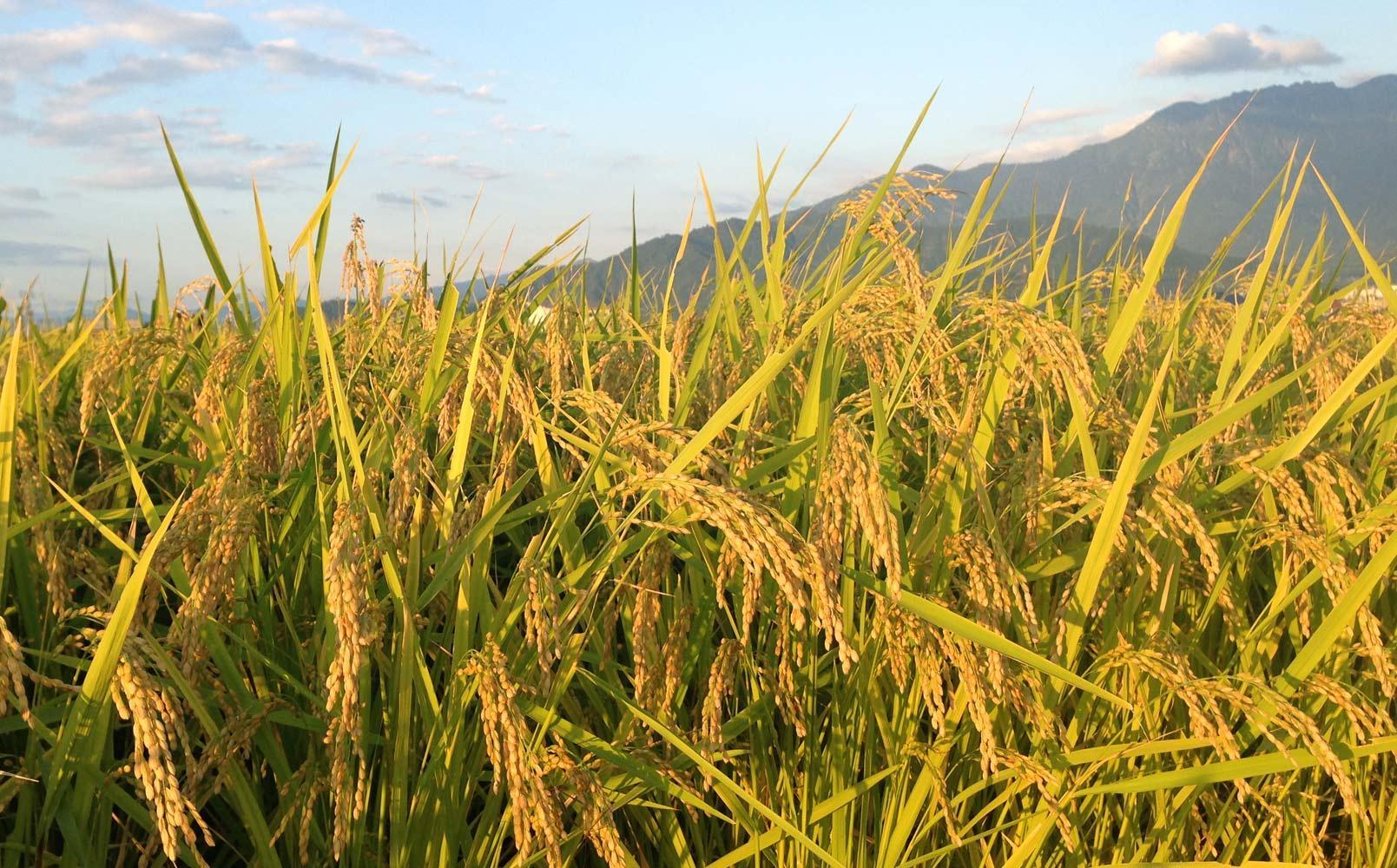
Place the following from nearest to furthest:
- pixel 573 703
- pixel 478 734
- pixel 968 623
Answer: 1. pixel 968 623
2. pixel 478 734
3. pixel 573 703

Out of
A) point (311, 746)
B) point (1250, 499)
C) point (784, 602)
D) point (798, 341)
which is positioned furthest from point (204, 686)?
point (1250, 499)

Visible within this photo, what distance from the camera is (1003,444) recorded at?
227 centimetres

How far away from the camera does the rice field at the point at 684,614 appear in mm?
1330

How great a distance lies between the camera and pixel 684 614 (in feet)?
5.04

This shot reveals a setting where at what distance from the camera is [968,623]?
4.36 feet

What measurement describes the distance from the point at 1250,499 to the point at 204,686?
2225 millimetres

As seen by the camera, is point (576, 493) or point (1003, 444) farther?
point (1003, 444)

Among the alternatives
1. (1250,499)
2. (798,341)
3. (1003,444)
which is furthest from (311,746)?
(1250,499)

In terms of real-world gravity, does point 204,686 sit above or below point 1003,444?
below

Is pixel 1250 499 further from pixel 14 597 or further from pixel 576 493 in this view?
pixel 14 597

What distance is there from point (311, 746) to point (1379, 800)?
2151 mm

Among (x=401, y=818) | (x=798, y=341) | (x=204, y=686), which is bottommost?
(x=401, y=818)

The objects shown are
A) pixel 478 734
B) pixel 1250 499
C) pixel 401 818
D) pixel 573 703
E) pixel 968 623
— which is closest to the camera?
pixel 968 623

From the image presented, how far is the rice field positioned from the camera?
52.4 inches
